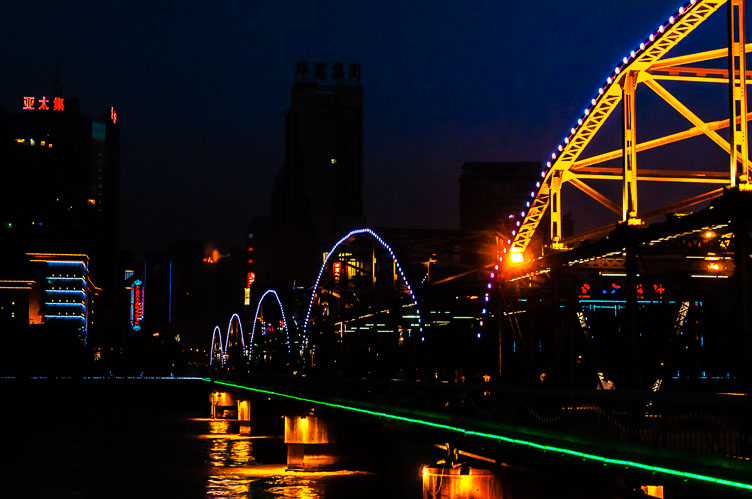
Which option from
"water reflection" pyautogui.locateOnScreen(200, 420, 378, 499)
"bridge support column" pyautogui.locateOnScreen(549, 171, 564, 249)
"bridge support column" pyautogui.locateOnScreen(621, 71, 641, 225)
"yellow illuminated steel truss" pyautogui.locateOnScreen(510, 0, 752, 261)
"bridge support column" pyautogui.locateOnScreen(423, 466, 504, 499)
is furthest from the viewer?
"water reflection" pyautogui.locateOnScreen(200, 420, 378, 499)

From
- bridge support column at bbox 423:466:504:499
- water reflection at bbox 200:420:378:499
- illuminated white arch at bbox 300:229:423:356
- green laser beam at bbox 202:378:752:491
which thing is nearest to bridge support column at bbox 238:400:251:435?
illuminated white arch at bbox 300:229:423:356

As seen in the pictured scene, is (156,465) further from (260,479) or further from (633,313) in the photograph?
(633,313)

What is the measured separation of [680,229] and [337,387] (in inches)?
1345

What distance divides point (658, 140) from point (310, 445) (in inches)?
1391

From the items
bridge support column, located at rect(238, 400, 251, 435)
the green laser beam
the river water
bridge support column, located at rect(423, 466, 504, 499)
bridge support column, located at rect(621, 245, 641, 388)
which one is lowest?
the river water

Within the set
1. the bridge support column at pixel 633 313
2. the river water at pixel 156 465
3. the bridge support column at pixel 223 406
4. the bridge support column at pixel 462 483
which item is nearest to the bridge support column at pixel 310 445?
the river water at pixel 156 465

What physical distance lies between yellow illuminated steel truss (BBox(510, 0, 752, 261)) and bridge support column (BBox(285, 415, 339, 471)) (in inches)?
1031

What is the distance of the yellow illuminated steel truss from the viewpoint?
26078 millimetres

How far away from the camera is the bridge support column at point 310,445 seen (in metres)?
64.6

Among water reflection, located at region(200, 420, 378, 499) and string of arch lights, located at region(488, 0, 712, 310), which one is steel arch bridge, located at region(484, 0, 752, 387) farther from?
water reflection, located at region(200, 420, 378, 499)

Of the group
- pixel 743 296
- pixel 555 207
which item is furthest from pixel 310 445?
pixel 743 296

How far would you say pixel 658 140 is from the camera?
3572 centimetres

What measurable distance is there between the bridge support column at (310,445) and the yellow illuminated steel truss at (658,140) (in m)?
26.2

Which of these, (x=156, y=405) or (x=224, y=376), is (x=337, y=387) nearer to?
(x=224, y=376)
